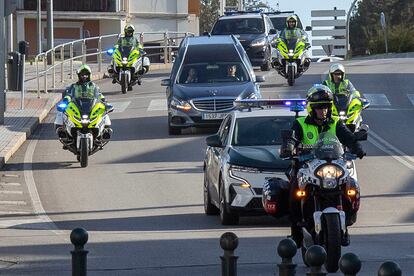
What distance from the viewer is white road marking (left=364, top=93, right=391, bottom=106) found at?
3272 cm

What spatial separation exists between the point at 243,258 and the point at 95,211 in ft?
17.8

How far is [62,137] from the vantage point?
2336cm

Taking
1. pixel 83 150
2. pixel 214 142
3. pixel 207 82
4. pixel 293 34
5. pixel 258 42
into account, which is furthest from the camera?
pixel 258 42

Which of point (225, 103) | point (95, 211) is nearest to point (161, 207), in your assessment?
point (95, 211)

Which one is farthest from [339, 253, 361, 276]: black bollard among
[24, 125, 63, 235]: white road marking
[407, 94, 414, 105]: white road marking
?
[407, 94, 414, 105]: white road marking

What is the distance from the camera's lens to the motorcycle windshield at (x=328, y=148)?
37.7 ft

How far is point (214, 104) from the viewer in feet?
86.5

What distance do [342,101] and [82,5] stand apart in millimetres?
46844

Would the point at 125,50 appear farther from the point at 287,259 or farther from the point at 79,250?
the point at 287,259

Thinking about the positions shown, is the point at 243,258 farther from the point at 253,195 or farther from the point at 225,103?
the point at 225,103

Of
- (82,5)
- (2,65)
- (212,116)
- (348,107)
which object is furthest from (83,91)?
(82,5)

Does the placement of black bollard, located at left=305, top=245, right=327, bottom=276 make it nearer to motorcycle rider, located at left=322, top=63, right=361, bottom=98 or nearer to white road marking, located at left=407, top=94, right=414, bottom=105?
motorcycle rider, located at left=322, top=63, right=361, bottom=98

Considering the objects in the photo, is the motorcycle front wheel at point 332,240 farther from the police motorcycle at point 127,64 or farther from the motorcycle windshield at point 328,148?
the police motorcycle at point 127,64

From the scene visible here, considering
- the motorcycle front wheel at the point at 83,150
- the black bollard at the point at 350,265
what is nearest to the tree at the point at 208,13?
the motorcycle front wheel at the point at 83,150
